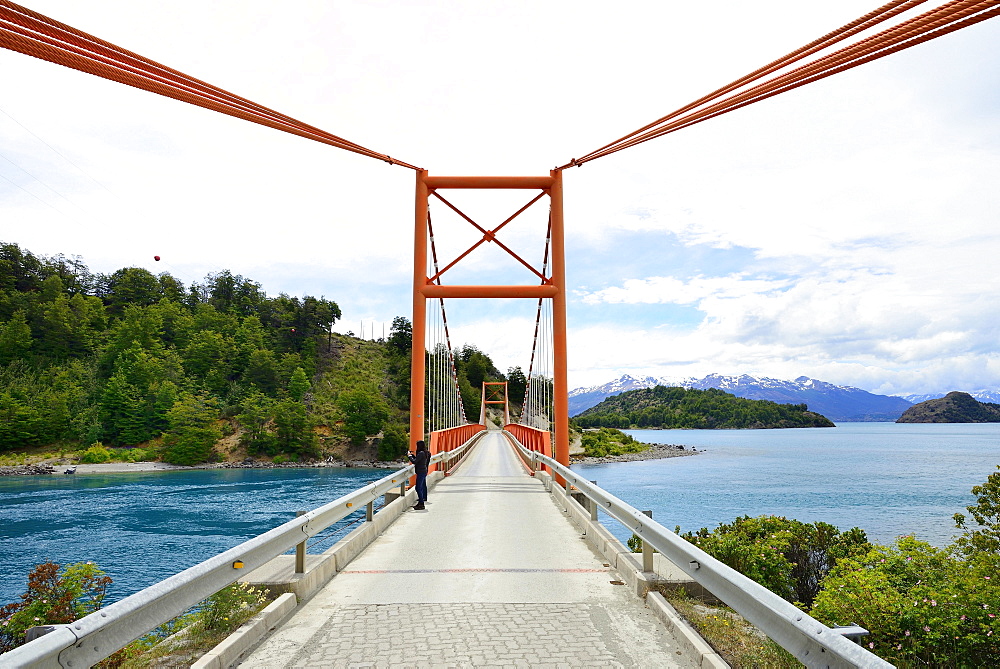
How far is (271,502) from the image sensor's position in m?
44.3

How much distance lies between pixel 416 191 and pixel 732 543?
11.5 m

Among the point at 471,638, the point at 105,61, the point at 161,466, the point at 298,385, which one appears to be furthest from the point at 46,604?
the point at 298,385

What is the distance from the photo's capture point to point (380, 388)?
367 ft

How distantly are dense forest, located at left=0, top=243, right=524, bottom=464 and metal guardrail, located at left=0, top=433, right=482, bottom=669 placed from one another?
76750 millimetres

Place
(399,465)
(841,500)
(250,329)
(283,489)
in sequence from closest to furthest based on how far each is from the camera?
(841,500) → (283,489) → (399,465) → (250,329)

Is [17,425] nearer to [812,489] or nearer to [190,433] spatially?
[190,433]

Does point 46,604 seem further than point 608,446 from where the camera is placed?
No

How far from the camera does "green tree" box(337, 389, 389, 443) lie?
277 feet

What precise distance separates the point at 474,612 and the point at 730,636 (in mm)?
2079

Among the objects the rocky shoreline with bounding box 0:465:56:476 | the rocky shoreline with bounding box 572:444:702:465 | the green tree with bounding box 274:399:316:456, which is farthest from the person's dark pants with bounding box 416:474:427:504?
the green tree with bounding box 274:399:316:456

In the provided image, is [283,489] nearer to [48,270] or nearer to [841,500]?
[841,500]

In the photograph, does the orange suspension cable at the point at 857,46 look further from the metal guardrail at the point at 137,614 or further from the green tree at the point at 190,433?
the green tree at the point at 190,433

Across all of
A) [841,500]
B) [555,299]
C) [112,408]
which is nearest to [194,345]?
[112,408]

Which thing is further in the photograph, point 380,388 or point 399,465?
point 380,388
